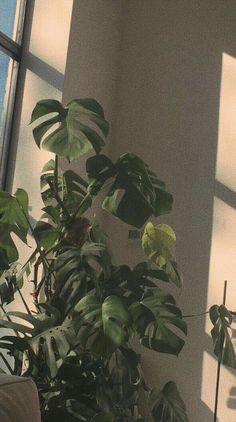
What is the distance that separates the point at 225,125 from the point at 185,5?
→ 2.93 feet

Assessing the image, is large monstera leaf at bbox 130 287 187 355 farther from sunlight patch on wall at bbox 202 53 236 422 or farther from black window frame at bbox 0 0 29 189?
black window frame at bbox 0 0 29 189

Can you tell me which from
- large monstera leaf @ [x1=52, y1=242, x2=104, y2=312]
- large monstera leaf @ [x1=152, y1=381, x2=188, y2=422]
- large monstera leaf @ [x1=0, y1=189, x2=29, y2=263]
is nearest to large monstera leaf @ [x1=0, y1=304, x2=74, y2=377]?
large monstera leaf @ [x1=52, y1=242, x2=104, y2=312]

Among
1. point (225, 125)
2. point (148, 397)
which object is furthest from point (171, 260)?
point (225, 125)

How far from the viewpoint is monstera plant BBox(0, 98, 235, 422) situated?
229cm

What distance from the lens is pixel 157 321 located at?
2338 millimetres

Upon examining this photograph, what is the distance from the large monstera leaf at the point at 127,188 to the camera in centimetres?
236

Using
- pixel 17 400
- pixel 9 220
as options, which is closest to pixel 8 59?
pixel 9 220

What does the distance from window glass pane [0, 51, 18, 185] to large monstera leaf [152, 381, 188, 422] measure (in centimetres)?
154

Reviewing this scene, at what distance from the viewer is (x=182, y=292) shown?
3707mm

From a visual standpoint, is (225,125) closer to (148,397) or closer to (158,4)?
(158,4)

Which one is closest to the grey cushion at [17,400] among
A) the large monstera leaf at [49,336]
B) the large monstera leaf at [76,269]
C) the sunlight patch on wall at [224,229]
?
the large monstera leaf at [49,336]

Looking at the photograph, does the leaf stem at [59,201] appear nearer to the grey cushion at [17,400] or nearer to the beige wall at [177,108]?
the beige wall at [177,108]

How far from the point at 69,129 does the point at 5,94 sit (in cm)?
135

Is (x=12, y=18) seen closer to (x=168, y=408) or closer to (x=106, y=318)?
(x=106, y=318)
